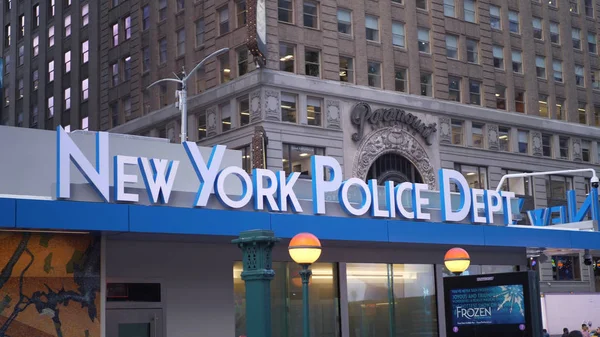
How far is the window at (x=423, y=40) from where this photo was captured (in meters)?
62.1

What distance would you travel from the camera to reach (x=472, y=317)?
1927cm

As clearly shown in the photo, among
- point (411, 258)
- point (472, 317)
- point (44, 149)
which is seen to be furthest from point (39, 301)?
point (411, 258)

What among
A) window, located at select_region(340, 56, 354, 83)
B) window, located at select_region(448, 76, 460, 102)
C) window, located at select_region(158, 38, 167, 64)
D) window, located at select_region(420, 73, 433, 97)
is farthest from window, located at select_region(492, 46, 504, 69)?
window, located at select_region(158, 38, 167, 64)

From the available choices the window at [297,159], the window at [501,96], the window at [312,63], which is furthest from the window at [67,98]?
the window at [501,96]

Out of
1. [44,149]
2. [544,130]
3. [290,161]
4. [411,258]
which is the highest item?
[544,130]

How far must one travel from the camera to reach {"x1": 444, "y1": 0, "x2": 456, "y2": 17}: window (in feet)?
210

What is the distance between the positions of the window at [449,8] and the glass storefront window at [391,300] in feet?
114

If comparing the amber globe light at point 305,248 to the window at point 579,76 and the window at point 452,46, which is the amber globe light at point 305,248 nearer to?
the window at point 452,46

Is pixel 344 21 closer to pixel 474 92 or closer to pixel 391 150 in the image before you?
pixel 391 150

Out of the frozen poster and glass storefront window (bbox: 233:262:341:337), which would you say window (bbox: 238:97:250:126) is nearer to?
glass storefront window (bbox: 233:262:341:337)

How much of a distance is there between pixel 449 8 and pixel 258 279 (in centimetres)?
5402

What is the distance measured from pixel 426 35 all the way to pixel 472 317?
148ft

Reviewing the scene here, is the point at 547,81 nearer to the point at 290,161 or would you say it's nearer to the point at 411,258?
the point at 290,161

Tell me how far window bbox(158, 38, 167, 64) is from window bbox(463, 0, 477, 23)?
2086 cm
